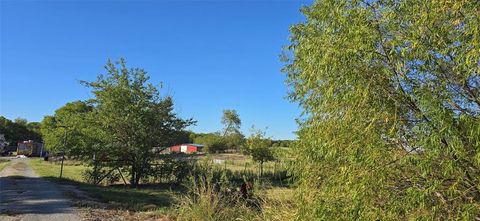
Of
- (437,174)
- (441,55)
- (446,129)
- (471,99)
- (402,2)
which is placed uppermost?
(402,2)

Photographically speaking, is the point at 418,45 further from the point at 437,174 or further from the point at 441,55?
the point at 437,174

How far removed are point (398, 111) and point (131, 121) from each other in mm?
18765

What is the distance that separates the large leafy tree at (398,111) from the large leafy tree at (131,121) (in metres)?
17.7

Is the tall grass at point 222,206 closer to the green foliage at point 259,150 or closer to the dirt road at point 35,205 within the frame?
the dirt road at point 35,205

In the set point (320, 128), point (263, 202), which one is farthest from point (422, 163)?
point (263, 202)

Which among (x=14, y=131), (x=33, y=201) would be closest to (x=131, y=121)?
(x=33, y=201)

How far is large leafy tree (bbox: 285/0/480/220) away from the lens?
15.5 ft

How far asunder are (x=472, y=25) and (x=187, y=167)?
20753 mm

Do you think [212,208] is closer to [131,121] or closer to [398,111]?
[398,111]

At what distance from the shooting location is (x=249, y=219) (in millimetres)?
10367

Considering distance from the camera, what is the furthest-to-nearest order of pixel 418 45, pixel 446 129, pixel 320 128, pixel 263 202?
pixel 263 202 → pixel 320 128 → pixel 418 45 → pixel 446 129

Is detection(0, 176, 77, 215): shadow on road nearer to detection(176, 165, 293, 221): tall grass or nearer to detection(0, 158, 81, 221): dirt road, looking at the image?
detection(0, 158, 81, 221): dirt road

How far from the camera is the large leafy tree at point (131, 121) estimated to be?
2300 centimetres

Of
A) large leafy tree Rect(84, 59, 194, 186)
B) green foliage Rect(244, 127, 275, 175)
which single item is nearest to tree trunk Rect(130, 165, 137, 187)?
large leafy tree Rect(84, 59, 194, 186)
